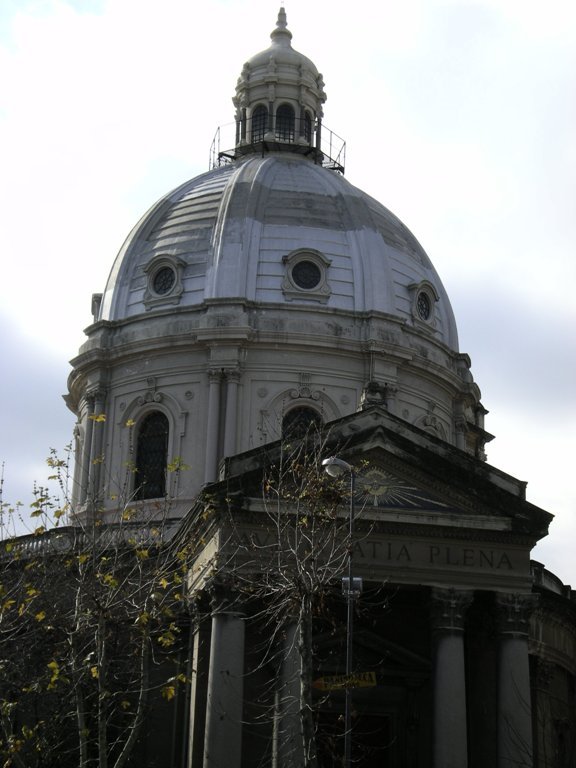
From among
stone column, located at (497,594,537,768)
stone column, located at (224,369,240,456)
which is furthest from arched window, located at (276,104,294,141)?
stone column, located at (497,594,537,768)

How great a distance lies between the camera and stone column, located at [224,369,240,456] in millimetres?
50875

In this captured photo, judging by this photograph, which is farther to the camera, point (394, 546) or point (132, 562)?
point (132, 562)

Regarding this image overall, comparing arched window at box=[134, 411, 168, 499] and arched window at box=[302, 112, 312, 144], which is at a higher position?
arched window at box=[302, 112, 312, 144]

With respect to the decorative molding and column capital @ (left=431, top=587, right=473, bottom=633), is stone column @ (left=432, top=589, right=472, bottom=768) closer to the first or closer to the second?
column capital @ (left=431, top=587, right=473, bottom=633)

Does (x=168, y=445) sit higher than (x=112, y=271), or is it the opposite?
(x=112, y=271)

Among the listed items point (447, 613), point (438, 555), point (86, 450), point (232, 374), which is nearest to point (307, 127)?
point (232, 374)

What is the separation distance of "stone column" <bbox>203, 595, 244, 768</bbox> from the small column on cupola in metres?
30.6

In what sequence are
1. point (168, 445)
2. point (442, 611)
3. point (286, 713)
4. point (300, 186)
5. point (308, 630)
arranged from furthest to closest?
point (300, 186) → point (168, 445) → point (442, 611) → point (286, 713) → point (308, 630)

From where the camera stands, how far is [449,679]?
36.8 meters

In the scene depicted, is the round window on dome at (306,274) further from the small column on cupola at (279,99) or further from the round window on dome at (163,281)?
the small column on cupola at (279,99)

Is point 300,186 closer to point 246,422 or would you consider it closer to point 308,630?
point 246,422

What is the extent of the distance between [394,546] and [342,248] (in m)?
19.9

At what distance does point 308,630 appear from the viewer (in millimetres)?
27906

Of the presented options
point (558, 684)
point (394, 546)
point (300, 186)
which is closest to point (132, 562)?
point (394, 546)
